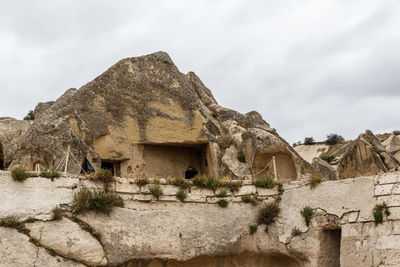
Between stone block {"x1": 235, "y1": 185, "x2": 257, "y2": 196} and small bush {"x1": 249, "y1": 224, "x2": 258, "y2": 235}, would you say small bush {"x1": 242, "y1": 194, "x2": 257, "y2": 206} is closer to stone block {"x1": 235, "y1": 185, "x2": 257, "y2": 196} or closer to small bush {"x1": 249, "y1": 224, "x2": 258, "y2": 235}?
stone block {"x1": 235, "y1": 185, "x2": 257, "y2": 196}

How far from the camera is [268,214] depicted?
14133 millimetres

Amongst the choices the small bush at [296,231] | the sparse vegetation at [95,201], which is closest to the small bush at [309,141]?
Result: the small bush at [296,231]

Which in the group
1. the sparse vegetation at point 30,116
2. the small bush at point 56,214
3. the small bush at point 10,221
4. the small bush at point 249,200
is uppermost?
the sparse vegetation at point 30,116

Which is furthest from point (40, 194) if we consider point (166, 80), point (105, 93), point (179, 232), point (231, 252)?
point (166, 80)

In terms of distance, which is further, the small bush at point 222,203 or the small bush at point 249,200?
the small bush at point 249,200

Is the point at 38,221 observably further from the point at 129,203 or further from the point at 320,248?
the point at 320,248

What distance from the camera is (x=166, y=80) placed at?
2222 cm

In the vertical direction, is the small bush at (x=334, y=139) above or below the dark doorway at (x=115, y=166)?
above

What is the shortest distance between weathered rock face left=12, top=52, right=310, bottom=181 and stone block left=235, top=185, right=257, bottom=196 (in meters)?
4.87

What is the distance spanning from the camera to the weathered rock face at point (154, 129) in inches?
788

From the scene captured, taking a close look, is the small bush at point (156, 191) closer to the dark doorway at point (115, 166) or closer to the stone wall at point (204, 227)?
the stone wall at point (204, 227)

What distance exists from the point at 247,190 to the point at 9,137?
49.5 feet

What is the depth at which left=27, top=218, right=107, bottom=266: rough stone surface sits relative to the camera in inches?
456

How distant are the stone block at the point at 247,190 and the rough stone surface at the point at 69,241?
449 centimetres
